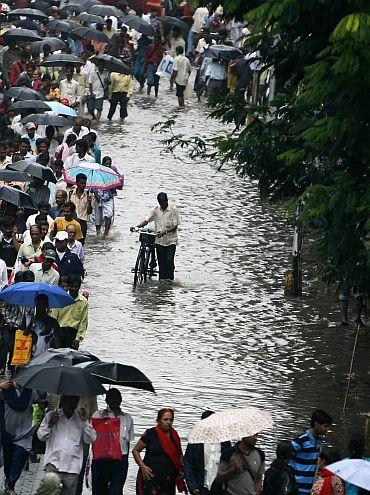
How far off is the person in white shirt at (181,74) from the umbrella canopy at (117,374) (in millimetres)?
26314

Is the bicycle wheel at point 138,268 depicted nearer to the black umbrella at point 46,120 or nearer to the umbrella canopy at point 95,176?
the umbrella canopy at point 95,176

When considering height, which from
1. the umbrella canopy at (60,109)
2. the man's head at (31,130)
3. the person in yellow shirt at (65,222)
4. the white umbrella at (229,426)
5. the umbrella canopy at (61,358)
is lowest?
the umbrella canopy at (60,109)

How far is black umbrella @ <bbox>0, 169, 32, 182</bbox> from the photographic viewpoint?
952 inches

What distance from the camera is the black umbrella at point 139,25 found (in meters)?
42.3

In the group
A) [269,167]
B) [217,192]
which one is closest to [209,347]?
[269,167]

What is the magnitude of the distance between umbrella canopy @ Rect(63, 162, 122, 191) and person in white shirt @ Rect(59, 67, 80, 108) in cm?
1000

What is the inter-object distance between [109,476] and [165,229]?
10.8 meters

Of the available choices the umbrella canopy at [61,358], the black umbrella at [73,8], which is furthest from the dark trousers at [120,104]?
the umbrella canopy at [61,358]

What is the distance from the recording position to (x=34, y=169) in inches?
970

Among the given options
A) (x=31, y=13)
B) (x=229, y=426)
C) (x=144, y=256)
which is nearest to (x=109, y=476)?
(x=229, y=426)

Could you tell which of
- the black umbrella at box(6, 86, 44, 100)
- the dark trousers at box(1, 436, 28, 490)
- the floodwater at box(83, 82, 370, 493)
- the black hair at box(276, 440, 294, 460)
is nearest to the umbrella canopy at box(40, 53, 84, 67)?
the black umbrella at box(6, 86, 44, 100)

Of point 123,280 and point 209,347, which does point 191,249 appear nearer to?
point 123,280

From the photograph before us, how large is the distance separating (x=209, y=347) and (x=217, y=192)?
11182 mm

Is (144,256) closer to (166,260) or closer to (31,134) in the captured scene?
(166,260)
